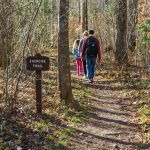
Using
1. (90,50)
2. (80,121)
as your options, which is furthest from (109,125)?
(90,50)

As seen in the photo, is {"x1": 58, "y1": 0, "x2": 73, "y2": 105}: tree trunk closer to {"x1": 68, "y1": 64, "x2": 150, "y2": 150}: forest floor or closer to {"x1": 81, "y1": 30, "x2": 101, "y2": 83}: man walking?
{"x1": 68, "y1": 64, "x2": 150, "y2": 150}: forest floor

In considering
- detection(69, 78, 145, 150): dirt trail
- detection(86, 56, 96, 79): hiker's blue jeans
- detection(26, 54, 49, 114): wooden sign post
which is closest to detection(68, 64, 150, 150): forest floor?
detection(69, 78, 145, 150): dirt trail

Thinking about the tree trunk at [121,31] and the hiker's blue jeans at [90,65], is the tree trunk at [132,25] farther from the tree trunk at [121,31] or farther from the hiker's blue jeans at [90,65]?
the hiker's blue jeans at [90,65]

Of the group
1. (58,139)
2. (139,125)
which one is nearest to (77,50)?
(139,125)

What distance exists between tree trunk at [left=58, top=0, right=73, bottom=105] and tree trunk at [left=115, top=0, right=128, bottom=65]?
607cm

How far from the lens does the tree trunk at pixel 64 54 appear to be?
930 centimetres

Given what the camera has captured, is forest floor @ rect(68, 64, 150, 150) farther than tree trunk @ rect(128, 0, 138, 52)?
No

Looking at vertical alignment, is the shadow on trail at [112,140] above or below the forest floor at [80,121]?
below

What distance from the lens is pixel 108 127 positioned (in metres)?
8.69

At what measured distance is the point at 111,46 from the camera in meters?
18.4

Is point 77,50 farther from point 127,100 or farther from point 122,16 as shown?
point 127,100

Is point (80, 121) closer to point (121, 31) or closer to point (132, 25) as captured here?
point (132, 25)

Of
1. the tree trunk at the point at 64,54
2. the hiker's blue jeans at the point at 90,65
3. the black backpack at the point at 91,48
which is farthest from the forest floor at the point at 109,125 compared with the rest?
the black backpack at the point at 91,48

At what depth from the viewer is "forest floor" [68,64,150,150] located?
Result: 24.7ft
